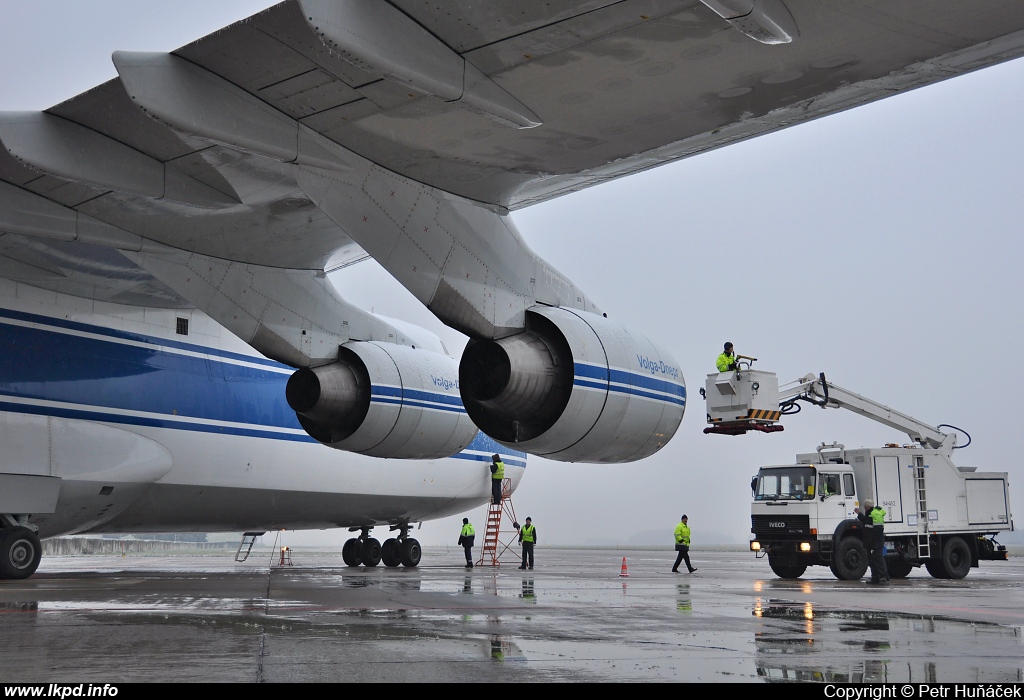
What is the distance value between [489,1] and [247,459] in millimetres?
10569

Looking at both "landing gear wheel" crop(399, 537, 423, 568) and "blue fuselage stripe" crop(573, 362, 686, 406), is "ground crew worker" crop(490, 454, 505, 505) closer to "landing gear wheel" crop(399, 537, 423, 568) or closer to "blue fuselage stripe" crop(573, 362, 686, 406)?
"landing gear wheel" crop(399, 537, 423, 568)

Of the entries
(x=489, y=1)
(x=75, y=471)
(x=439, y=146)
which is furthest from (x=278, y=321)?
(x=489, y=1)

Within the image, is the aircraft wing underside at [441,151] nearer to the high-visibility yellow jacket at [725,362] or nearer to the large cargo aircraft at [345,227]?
the large cargo aircraft at [345,227]

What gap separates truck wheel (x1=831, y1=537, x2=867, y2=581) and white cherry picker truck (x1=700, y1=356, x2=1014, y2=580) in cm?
2

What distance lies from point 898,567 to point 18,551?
15.4 metres

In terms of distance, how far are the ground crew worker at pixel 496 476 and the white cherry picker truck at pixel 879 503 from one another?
214 inches

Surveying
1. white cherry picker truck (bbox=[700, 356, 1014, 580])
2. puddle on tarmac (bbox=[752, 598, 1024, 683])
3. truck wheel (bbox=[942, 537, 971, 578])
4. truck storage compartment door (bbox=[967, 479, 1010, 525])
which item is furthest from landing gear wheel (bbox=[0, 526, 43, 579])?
truck storage compartment door (bbox=[967, 479, 1010, 525])

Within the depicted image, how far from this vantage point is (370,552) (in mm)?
20234

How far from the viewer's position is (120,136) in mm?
8086

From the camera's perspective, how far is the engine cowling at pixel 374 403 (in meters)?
12.5

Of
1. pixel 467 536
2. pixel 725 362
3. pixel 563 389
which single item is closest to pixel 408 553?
pixel 467 536

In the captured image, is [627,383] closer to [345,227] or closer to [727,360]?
[345,227]

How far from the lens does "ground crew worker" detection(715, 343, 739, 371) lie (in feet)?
47.4

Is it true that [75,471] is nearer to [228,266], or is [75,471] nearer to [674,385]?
[228,266]
